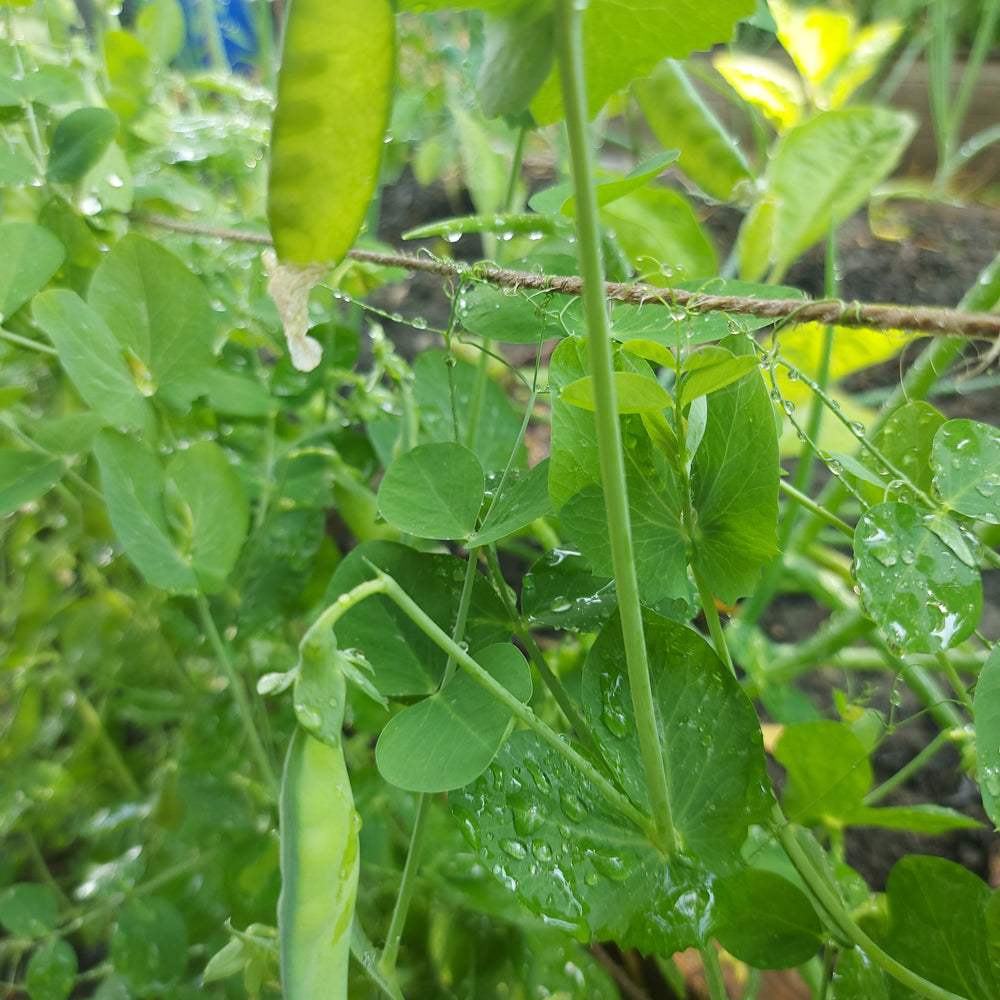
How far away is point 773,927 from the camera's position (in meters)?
0.30

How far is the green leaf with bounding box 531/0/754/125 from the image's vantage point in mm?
229

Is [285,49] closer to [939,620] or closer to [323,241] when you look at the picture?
[323,241]

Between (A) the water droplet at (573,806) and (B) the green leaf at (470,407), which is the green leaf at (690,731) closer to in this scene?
(A) the water droplet at (573,806)

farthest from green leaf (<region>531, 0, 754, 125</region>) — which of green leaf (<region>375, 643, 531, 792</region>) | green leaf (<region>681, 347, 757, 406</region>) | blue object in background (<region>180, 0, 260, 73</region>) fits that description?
blue object in background (<region>180, 0, 260, 73</region>)

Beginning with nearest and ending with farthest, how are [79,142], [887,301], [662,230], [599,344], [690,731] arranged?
1. [599,344]
2. [690,731]
3. [79,142]
4. [662,230]
5. [887,301]

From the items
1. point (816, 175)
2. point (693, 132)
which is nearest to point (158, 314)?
point (693, 132)

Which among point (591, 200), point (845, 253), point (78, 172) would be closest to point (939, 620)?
point (591, 200)

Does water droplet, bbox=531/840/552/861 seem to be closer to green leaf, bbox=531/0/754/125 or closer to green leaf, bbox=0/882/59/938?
green leaf, bbox=531/0/754/125

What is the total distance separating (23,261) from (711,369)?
33cm

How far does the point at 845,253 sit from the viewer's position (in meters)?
1.08

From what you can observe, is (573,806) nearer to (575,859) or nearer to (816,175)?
(575,859)

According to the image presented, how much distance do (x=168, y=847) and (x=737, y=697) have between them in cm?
44

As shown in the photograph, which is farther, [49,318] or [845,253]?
[845,253]

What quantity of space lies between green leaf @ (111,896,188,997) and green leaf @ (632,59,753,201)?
59cm
